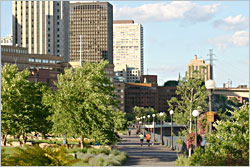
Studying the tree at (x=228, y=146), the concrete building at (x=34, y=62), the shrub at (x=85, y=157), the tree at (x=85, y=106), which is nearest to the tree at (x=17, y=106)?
the tree at (x=85, y=106)

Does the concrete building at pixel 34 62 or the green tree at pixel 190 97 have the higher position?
the concrete building at pixel 34 62

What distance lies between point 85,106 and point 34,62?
151 metres

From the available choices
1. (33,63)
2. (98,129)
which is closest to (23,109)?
(98,129)

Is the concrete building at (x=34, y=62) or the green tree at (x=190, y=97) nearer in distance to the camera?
the green tree at (x=190, y=97)

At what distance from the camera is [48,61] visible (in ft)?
624

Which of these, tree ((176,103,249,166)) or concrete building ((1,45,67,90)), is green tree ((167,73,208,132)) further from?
concrete building ((1,45,67,90))

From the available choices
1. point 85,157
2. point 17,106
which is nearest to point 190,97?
point 17,106

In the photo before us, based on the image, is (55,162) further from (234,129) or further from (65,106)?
(65,106)

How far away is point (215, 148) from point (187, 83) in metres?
20.0

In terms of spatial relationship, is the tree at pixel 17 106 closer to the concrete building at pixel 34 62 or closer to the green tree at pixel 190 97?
the green tree at pixel 190 97

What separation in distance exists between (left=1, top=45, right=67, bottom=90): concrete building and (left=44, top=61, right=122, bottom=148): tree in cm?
11431

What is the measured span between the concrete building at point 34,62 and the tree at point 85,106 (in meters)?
114

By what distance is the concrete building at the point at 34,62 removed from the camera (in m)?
158

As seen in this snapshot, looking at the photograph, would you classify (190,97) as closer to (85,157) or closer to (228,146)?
(85,157)
